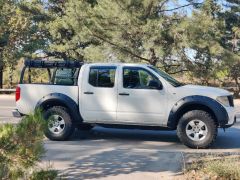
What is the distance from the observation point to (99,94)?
1030 centimetres

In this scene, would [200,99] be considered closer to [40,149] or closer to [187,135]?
[187,135]

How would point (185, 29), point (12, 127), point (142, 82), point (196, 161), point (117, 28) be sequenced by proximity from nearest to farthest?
point (12, 127) < point (196, 161) < point (142, 82) < point (185, 29) < point (117, 28)

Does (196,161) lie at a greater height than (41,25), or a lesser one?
lesser

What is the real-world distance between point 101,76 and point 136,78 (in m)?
0.81

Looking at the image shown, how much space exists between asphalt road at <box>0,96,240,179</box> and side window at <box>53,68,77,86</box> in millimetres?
1353

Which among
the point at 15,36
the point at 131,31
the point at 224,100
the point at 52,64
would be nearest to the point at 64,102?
the point at 52,64

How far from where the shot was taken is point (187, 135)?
381 inches

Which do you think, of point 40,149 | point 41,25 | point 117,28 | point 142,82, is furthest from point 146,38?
point 40,149

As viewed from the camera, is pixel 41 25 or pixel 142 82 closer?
pixel 142 82

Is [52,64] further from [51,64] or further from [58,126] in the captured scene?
[58,126]

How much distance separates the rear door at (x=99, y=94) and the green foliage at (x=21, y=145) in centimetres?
601

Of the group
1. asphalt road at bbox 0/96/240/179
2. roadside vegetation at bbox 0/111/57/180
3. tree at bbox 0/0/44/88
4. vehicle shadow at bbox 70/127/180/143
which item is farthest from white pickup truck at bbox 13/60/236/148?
tree at bbox 0/0/44/88

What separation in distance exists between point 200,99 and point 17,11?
26.6 metres

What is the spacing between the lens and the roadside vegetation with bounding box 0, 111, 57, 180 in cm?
407
